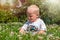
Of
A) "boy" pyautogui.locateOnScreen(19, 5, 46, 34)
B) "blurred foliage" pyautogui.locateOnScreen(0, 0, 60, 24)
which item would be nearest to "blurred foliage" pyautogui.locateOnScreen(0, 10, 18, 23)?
"blurred foliage" pyautogui.locateOnScreen(0, 0, 60, 24)

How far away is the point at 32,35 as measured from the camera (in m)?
5.11

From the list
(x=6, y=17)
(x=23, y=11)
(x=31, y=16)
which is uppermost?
(x=31, y=16)

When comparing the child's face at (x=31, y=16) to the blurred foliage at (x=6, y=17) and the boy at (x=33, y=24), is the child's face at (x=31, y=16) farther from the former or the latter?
the blurred foliage at (x=6, y=17)

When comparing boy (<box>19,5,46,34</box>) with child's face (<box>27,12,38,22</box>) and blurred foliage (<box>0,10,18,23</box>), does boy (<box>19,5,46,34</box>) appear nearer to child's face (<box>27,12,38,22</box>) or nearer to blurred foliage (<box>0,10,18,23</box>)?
child's face (<box>27,12,38,22</box>)

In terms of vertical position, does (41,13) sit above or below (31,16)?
below

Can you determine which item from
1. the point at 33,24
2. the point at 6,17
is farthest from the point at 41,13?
the point at 33,24

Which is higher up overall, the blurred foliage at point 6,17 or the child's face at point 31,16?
the child's face at point 31,16

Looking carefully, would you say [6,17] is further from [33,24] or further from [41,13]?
[33,24]

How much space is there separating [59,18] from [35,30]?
233 centimetres

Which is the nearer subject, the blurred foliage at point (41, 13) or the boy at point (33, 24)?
the boy at point (33, 24)

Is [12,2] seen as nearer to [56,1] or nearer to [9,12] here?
[9,12]

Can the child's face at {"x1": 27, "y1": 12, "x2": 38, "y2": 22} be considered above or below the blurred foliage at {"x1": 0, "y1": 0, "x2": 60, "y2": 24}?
above

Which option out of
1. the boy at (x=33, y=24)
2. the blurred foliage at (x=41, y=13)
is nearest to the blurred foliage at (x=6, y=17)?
the blurred foliage at (x=41, y=13)

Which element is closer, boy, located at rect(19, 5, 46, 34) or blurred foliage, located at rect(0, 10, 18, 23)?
boy, located at rect(19, 5, 46, 34)
